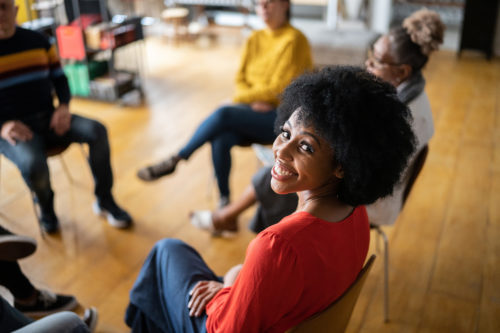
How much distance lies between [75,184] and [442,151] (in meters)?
2.44

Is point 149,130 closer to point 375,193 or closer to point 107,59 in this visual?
point 107,59

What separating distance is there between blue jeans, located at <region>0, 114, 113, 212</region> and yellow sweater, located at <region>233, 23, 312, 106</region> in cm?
76

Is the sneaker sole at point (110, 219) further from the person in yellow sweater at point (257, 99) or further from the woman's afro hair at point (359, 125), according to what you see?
the woman's afro hair at point (359, 125)

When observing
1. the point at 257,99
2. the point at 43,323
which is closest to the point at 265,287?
the point at 43,323

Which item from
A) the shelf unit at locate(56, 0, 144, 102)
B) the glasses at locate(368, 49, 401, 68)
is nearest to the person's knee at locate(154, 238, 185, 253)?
the glasses at locate(368, 49, 401, 68)

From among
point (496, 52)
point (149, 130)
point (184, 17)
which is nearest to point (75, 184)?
point (149, 130)

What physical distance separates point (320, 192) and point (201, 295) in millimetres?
450

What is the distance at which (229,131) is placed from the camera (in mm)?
2477

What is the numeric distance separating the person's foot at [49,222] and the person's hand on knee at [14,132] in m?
0.41

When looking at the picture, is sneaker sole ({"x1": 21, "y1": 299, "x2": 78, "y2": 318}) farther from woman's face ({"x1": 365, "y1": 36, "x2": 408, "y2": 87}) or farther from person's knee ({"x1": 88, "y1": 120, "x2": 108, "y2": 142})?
woman's face ({"x1": 365, "y1": 36, "x2": 408, "y2": 87})

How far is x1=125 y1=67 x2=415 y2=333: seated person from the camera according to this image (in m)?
1.05

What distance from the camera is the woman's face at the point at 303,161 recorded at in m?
1.15

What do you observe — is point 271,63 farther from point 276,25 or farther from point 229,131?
point 229,131

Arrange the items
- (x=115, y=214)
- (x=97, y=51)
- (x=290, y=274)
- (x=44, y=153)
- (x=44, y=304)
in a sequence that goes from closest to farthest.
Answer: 1. (x=290, y=274)
2. (x=44, y=304)
3. (x=44, y=153)
4. (x=115, y=214)
5. (x=97, y=51)
